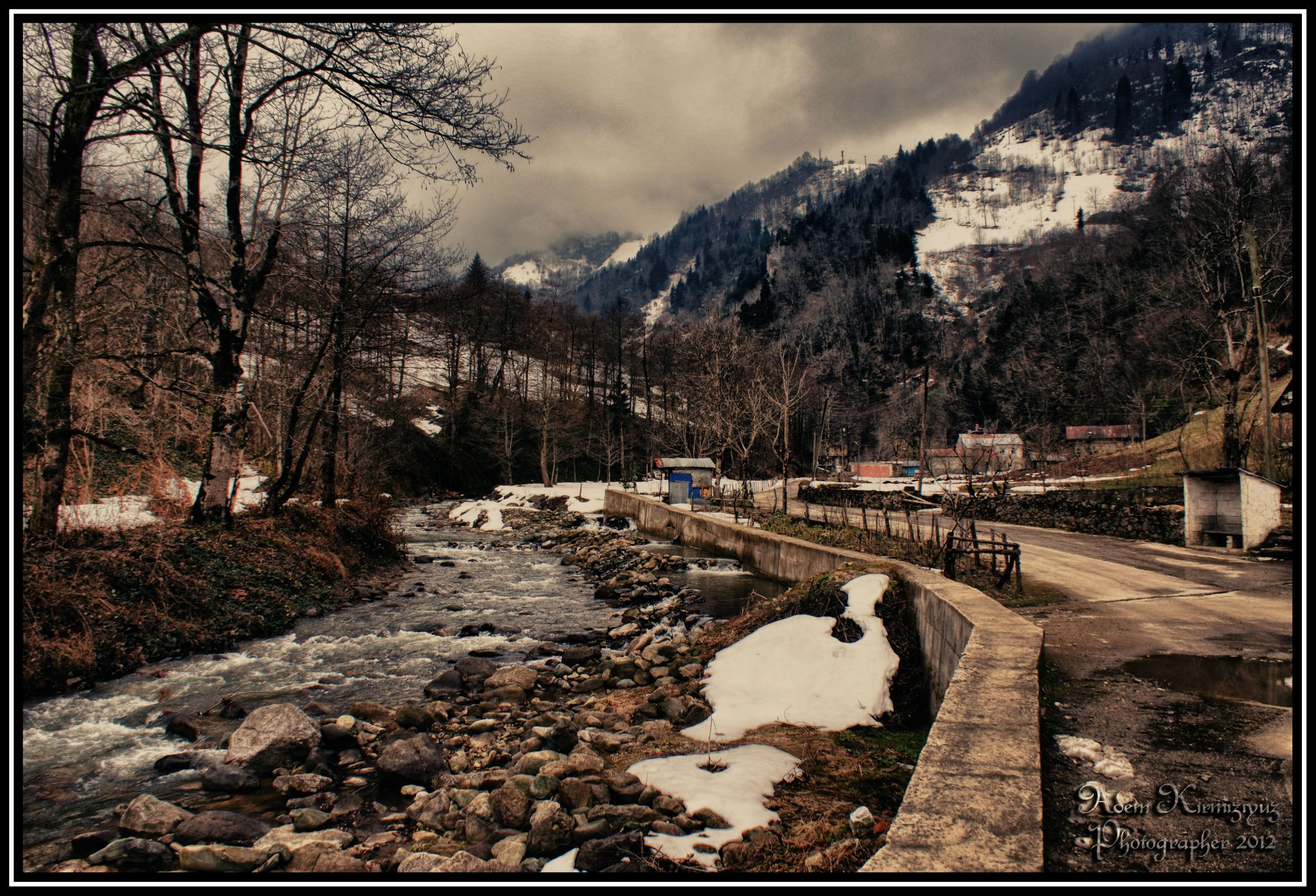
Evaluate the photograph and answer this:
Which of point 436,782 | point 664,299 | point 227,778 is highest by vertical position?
point 664,299

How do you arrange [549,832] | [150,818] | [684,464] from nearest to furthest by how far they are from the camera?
[549,832] < [150,818] < [684,464]

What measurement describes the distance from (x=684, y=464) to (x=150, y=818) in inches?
1174

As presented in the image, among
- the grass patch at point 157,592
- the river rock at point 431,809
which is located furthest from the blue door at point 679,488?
the river rock at point 431,809

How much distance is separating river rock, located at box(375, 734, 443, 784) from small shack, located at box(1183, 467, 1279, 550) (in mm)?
16247

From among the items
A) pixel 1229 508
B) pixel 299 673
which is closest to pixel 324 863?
pixel 299 673

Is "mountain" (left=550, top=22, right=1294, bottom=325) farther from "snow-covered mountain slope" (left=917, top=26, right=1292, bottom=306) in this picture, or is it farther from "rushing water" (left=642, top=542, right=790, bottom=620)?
"rushing water" (left=642, top=542, right=790, bottom=620)

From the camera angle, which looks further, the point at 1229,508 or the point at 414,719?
the point at 1229,508

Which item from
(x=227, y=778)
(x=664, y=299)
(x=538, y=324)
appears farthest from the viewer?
(x=664, y=299)

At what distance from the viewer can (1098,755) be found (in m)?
3.62

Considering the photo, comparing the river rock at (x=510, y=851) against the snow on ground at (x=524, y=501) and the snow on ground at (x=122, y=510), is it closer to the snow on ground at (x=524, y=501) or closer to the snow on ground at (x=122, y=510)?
the snow on ground at (x=122, y=510)

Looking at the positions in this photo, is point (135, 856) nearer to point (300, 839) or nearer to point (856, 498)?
point (300, 839)

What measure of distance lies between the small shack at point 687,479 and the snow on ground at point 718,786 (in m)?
27.3

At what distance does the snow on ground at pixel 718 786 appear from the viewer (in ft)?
12.7
